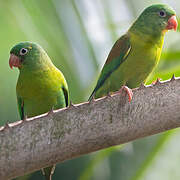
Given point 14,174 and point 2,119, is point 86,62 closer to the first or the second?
point 2,119

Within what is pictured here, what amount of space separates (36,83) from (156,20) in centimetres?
81

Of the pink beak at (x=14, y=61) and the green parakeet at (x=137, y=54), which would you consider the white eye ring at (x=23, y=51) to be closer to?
the pink beak at (x=14, y=61)

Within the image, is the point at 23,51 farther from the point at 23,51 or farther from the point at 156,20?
the point at 156,20

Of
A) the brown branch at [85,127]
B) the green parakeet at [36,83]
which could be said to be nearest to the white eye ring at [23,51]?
the green parakeet at [36,83]

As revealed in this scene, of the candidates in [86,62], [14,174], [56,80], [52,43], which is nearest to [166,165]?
[86,62]

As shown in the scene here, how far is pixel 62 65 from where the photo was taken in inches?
150

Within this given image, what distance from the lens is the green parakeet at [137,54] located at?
2.40m

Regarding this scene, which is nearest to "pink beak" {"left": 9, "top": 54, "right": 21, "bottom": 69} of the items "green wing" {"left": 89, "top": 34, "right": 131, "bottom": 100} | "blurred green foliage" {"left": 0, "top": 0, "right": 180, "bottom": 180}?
"green wing" {"left": 89, "top": 34, "right": 131, "bottom": 100}

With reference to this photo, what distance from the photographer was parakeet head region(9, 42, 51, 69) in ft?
7.72

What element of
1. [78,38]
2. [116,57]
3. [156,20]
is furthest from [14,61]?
[78,38]

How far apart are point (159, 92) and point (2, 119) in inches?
107

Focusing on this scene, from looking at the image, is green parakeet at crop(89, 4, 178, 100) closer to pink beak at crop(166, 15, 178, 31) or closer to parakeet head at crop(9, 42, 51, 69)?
pink beak at crop(166, 15, 178, 31)

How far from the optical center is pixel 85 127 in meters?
1.24

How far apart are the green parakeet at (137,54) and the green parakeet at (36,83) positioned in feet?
0.73
